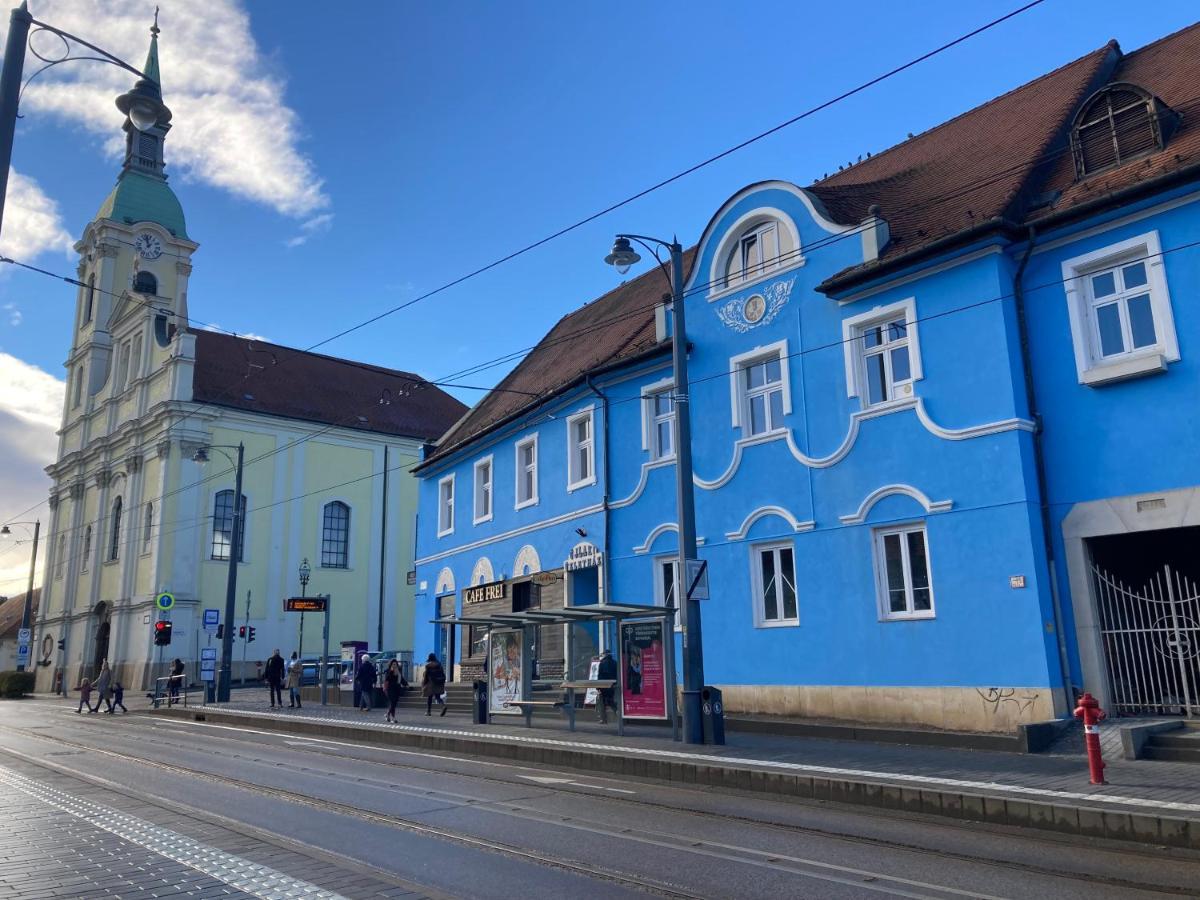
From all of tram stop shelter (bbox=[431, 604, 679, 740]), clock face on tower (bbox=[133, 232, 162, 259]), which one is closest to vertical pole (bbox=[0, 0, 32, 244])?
tram stop shelter (bbox=[431, 604, 679, 740])

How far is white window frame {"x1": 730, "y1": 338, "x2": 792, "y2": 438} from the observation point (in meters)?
19.0

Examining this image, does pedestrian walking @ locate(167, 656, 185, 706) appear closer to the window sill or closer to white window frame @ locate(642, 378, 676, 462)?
white window frame @ locate(642, 378, 676, 462)

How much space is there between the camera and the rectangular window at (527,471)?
2699 cm

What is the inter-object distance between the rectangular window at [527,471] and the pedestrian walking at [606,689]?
25.2 ft

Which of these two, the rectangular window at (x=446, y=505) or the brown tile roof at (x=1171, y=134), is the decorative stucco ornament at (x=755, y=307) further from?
the rectangular window at (x=446, y=505)

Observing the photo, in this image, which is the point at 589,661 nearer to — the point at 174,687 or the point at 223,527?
the point at 174,687

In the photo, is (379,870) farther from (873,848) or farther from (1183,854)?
(1183,854)

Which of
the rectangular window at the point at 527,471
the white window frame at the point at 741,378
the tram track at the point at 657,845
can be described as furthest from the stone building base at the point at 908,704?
the rectangular window at the point at 527,471

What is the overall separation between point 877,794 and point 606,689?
9376 mm

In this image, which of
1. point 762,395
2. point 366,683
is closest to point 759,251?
point 762,395

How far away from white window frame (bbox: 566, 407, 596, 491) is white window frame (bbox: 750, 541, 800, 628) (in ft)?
18.9

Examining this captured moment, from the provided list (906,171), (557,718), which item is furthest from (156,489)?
(906,171)

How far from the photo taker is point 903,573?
659 inches

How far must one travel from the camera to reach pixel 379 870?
7574mm
